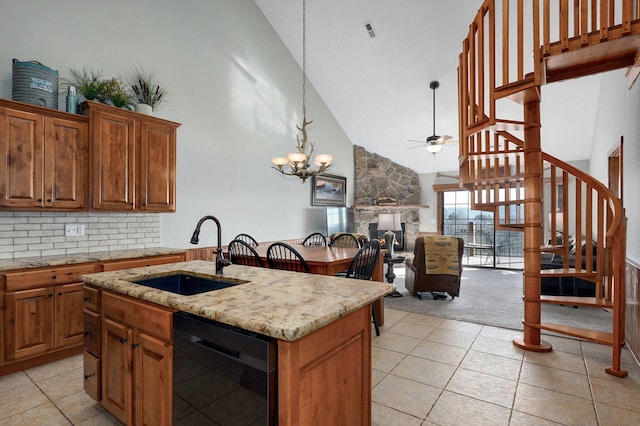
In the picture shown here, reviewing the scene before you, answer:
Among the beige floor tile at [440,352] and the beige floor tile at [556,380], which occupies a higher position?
the beige floor tile at [556,380]

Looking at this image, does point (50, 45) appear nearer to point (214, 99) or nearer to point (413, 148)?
point (214, 99)

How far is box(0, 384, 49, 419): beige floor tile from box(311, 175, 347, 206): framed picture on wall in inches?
205

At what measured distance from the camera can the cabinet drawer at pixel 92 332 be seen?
188 cm

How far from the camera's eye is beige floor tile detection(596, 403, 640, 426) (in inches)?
75.9

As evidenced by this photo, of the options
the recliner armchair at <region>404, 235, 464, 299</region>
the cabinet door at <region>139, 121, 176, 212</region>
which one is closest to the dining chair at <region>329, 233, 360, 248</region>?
the recliner armchair at <region>404, 235, 464, 299</region>

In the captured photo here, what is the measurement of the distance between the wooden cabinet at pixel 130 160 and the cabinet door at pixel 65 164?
9cm

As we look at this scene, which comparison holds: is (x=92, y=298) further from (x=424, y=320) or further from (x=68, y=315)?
(x=424, y=320)

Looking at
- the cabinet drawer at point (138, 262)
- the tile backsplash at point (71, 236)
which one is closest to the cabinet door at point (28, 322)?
the cabinet drawer at point (138, 262)

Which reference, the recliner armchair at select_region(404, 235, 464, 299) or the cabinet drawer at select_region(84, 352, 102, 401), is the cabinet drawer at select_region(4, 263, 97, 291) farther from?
the recliner armchair at select_region(404, 235, 464, 299)

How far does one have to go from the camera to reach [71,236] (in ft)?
10.8

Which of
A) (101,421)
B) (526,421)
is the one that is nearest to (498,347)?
(526,421)

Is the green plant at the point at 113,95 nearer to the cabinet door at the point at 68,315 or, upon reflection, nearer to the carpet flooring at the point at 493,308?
the cabinet door at the point at 68,315

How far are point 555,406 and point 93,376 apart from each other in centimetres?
291

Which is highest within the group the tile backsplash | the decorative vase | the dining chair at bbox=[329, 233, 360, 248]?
the decorative vase
